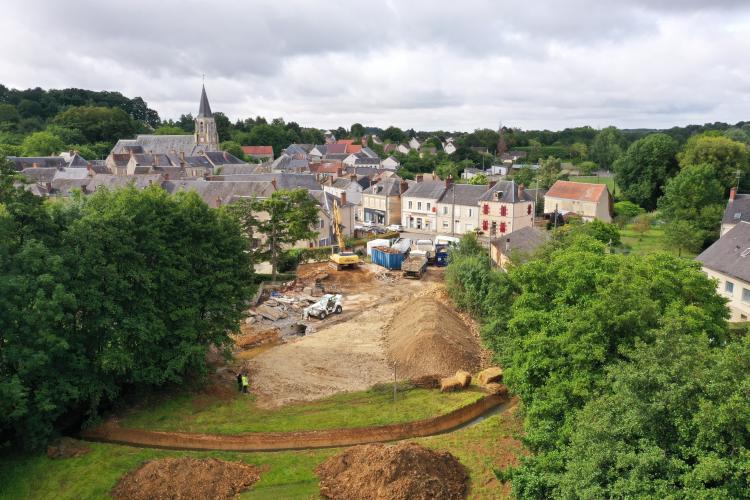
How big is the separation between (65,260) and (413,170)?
100091mm

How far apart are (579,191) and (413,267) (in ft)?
101

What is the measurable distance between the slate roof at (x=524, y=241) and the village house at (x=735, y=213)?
16973 millimetres

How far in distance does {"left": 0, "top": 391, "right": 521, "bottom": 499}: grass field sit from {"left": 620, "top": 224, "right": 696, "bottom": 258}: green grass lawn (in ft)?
110

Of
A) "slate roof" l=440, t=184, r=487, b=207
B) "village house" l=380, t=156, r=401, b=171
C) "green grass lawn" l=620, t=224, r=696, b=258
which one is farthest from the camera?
"village house" l=380, t=156, r=401, b=171

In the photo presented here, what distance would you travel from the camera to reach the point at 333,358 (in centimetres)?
3059

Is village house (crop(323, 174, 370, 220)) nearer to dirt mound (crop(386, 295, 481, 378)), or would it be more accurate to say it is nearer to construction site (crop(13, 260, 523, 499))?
construction site (crop(13, 260, 523, 499))

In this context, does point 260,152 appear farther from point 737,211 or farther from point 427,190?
point 737,211

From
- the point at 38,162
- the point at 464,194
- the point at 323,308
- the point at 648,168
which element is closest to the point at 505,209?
the point at 464,194

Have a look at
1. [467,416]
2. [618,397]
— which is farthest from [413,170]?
[618,397]

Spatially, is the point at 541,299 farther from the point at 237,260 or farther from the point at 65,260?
the point at 65,260

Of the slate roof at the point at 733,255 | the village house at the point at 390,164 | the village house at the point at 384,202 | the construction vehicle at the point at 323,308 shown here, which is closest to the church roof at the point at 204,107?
the village house at the point at 390,164

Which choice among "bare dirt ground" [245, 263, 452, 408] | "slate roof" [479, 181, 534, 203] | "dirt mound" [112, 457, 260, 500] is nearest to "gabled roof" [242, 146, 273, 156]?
"slate roof" [479, 181, 534, 203]

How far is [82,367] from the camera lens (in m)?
21.2

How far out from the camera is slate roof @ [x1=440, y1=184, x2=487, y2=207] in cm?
6400
